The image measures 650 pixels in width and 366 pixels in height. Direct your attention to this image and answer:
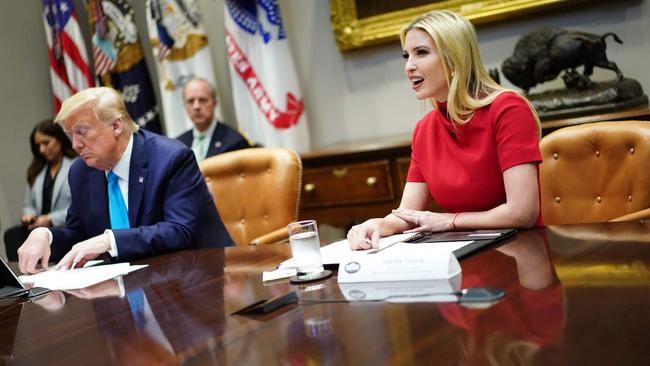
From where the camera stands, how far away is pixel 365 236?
2.00m

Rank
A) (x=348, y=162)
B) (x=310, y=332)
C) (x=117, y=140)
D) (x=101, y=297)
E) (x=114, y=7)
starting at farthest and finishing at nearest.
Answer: (x=114, y=7), (x=348, y=162), (x=117, y=140), (x=101, y=297), (x=310, y=332)

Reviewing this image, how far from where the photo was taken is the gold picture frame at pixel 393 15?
432 cm

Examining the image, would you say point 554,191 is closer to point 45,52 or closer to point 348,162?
point 348,162

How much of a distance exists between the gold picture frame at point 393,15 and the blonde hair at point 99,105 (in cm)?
218

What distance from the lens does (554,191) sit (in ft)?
8.51

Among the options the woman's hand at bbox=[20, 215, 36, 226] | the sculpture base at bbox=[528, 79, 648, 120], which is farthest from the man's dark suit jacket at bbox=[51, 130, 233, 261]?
the woman's hand at bbox=[20, 215, 36, 226]

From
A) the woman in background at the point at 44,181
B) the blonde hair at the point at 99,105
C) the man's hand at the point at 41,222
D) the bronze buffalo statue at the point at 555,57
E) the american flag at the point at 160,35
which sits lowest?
the man's hand at the point at 41,222

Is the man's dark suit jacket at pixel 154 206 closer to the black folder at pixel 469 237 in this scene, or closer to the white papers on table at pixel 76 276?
the white papers on table at pixel 76 276

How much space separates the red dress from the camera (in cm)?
222

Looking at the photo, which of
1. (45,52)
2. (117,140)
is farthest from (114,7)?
(117,140)

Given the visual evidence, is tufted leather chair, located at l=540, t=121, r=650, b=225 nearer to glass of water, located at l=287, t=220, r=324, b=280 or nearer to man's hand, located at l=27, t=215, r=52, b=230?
glass of water, located at l=287, t=220, r=324, b=280

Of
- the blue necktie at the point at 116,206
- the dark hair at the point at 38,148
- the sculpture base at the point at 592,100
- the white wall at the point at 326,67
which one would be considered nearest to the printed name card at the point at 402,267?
the blue necktie at the point at 116,206

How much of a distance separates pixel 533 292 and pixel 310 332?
14.5 inches

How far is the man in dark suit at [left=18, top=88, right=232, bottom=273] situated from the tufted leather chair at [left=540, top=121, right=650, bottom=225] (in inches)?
47.6
